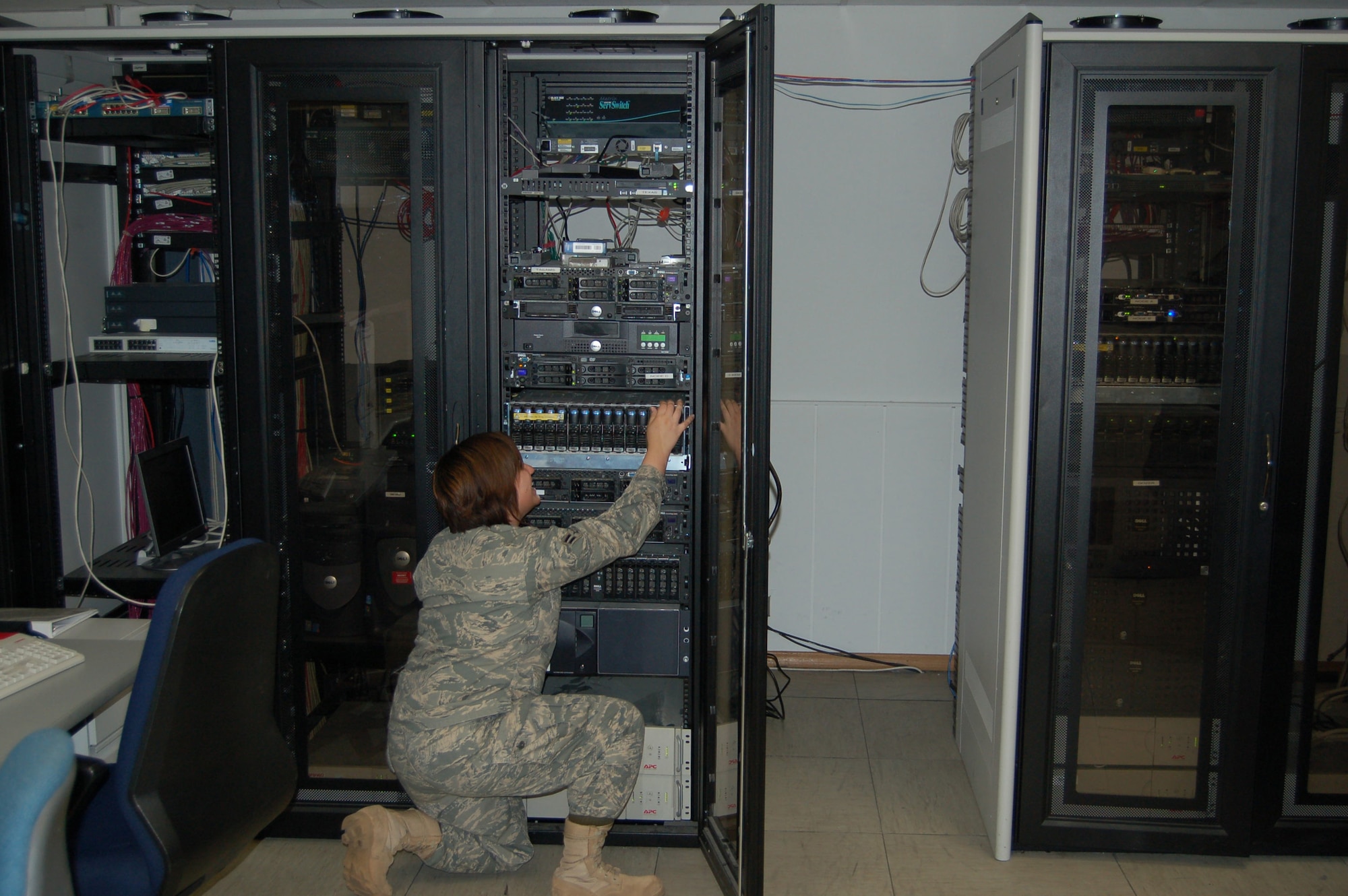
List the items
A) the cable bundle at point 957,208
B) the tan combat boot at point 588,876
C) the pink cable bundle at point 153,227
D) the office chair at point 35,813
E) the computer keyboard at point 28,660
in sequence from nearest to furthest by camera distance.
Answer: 1. the office chair at point 35,813
2. the computer keyboard at point 28,660
3. the tan combat boot at point 588,876
4. the pink cable bundle at point 153,227
5. the cable bundle at point 957,208

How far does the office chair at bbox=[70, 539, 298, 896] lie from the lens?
62.5 inches

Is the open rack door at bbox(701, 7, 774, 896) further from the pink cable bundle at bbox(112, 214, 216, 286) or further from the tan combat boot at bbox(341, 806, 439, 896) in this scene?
the pink cable bundle at bbox(112, 214, 216, 286)

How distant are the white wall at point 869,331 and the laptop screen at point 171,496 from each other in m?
1.85

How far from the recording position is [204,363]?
251 centimetres

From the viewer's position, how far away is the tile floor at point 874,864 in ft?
7.60

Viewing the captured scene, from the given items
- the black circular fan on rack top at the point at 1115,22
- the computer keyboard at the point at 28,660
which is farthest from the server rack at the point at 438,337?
the black circular fan on rack top at the point at 1115,22

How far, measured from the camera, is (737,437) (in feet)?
7.14

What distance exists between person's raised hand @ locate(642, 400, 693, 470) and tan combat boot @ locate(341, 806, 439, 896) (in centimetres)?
102

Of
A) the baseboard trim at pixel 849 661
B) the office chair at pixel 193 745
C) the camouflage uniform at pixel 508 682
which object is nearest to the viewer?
the office chair at pixel 193 745

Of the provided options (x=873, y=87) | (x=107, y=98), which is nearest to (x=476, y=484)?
(x=107, y=98)

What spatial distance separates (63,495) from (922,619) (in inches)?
107

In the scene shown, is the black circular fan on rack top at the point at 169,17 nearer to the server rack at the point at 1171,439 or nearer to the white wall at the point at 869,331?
the white wall at the point at 869,331

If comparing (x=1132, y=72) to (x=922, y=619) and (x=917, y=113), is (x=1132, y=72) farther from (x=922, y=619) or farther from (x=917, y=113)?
(x=922, y=619)

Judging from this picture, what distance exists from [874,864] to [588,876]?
0.71 meters
